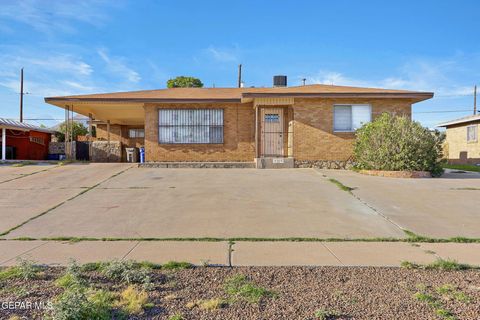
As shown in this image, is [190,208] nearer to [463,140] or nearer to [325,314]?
[325,314]

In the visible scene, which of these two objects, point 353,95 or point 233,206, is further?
point 353,95

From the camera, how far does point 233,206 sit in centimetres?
867

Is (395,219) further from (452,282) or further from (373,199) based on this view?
(452,282)

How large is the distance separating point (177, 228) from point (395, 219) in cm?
471

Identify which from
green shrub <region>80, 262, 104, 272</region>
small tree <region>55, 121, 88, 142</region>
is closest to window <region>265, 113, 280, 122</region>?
green shrub <region>80, 262, 104, 272</region>

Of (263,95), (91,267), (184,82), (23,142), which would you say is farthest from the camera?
(184,82)

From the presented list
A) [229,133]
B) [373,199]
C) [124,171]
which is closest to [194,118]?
[229,133]

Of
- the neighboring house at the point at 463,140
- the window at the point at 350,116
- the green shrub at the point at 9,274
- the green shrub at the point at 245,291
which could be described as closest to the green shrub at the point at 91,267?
the green shrub at the point at 9,274

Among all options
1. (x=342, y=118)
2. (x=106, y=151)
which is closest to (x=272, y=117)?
(x=342, y=118)

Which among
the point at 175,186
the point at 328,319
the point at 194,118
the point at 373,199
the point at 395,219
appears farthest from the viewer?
the point at 194,118

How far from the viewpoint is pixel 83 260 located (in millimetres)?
5094

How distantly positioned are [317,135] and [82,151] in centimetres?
1411

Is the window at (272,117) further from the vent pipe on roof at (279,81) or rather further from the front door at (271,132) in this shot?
the vent pipe on roof at (279,81)

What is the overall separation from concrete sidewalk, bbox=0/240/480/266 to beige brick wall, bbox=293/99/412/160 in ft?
32.6
